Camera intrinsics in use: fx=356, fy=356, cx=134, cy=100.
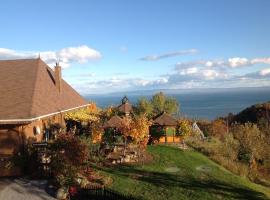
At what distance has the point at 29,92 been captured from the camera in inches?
993

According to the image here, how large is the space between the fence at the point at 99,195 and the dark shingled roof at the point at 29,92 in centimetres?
655

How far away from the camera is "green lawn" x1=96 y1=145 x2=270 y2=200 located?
1941 cm

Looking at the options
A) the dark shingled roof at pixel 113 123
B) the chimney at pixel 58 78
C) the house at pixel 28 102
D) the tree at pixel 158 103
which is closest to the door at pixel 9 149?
the house at pixel 28 102

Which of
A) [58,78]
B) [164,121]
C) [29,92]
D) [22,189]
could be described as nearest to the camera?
[22,189]

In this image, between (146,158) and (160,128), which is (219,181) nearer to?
(146,158)

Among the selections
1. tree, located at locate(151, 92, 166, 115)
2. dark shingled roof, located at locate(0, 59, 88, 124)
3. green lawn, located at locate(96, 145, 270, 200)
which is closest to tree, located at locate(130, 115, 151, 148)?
green lawn, located at locate(96, 145, 270, 200)

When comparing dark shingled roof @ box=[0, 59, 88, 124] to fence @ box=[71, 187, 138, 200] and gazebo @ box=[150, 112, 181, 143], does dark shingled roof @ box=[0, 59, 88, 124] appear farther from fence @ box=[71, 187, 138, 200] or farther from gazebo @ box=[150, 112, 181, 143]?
gazebo @ box=[150, 112, 181, 143]

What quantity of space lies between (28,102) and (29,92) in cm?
171

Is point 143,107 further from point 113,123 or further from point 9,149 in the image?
point 9,149

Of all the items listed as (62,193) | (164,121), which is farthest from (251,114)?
(62,193)

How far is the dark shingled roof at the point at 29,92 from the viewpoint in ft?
74.8

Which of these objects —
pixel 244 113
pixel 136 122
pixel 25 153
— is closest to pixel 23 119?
pixel 25 153

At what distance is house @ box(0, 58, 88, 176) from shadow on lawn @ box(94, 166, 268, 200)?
5.64 m

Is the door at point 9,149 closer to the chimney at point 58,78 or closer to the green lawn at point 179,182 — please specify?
the green lawn at point 179,182
